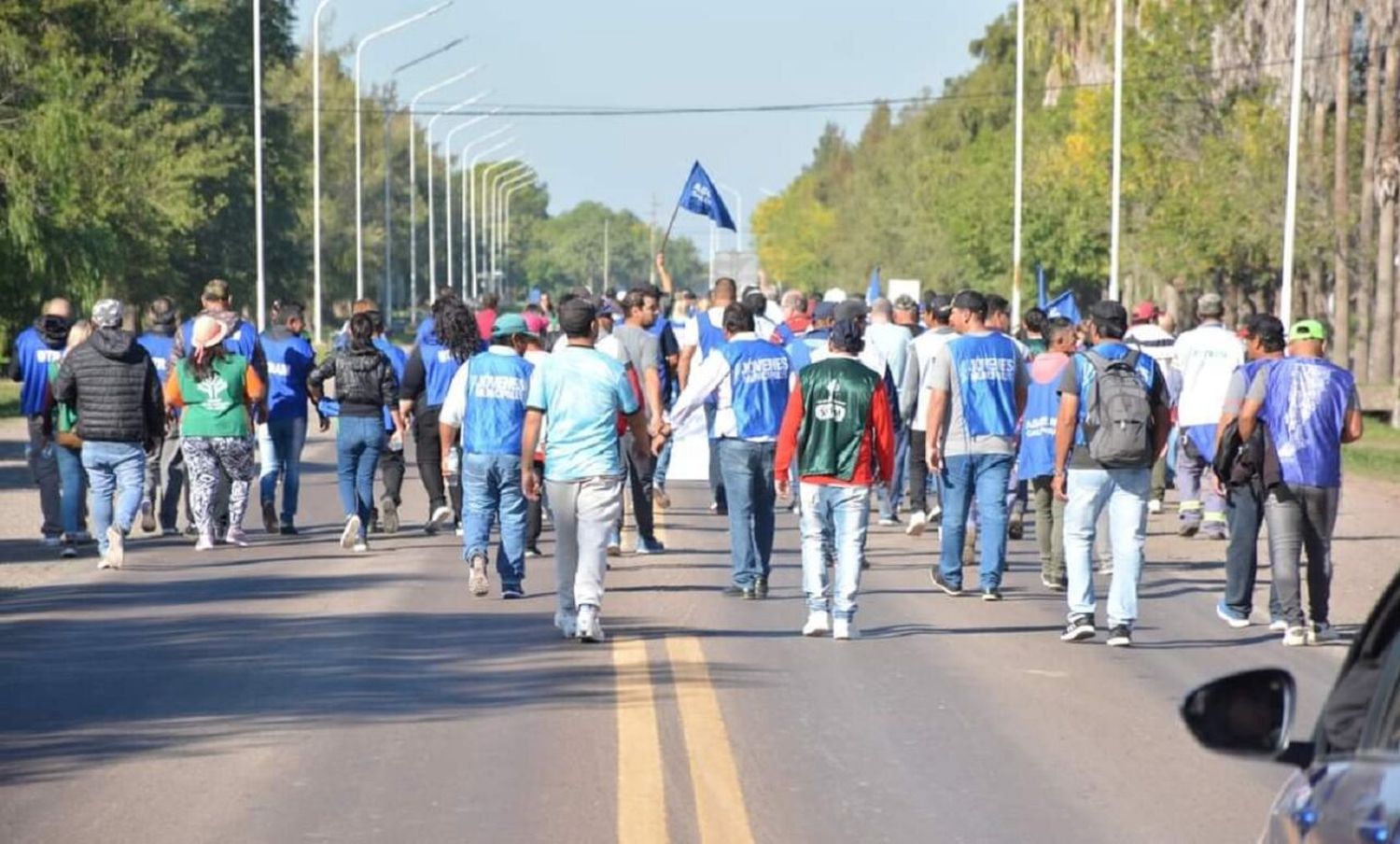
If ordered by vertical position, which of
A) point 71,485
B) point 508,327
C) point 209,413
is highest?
point 508,327

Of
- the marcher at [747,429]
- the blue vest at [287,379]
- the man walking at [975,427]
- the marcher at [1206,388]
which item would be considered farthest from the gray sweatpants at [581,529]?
the marcher at [1206,388]

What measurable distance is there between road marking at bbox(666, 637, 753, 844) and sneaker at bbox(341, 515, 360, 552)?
601cm

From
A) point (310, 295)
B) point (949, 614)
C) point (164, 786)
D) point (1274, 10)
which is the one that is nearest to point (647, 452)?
point (949, 614)

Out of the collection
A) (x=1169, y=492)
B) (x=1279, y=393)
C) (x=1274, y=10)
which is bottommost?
(x=1169, y=492)

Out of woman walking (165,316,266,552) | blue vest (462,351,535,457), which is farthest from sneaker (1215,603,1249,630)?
woman walking (165,316,266,552)

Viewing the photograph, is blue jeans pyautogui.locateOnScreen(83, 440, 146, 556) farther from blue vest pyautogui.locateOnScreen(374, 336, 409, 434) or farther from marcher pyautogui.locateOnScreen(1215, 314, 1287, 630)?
marcher pyautogui.locateOnScreen(1215, 314, 1287, 630)

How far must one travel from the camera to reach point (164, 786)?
9227 millimetres

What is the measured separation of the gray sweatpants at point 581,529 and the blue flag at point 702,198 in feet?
54.1

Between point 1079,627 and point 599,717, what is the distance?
3.77m

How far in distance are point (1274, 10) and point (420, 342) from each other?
36.9m

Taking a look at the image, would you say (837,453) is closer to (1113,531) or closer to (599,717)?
(1113,531)

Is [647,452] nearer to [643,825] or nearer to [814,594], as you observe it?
[814,594]

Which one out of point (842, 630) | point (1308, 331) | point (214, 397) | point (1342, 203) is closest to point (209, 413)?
point (214, 397)

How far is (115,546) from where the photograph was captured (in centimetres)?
1698
